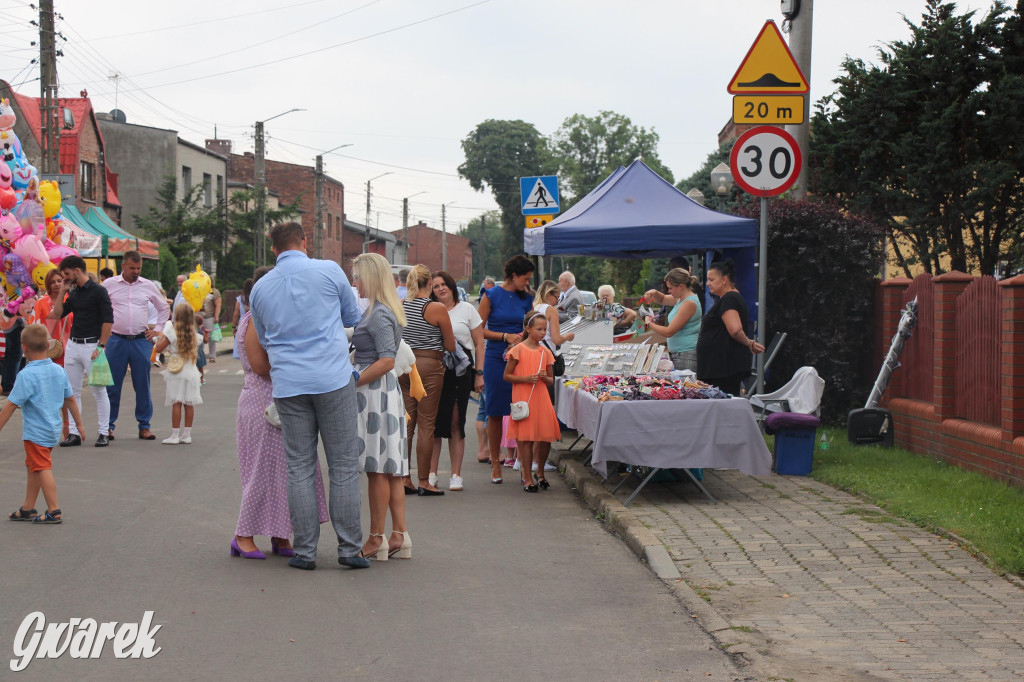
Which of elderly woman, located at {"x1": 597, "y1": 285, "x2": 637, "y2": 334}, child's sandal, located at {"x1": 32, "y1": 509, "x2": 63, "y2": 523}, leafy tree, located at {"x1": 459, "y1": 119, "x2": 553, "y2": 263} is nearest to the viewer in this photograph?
child's sandal, located at {"x1": 32, "y1": 509, "x2": 63, "y2": 523}

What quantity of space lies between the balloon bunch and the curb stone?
9338mm

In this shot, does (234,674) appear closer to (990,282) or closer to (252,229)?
(990,282)

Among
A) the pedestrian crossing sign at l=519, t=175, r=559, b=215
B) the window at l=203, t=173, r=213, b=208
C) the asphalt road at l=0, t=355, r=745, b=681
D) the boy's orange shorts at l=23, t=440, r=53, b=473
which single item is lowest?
the asphalt road at l=0, t=355, r=745, b=681

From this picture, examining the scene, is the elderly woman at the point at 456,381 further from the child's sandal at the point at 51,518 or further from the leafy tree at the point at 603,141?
the leafy tree at the point at 603,141

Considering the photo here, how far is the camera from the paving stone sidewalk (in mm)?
4961

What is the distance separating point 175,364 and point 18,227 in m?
5.51

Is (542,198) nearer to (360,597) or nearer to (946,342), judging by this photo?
(946,342)

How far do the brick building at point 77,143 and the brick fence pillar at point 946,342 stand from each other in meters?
32.5

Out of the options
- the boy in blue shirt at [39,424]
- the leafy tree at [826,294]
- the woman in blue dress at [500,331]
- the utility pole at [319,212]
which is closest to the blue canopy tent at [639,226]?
the leafy tree at [826,294]

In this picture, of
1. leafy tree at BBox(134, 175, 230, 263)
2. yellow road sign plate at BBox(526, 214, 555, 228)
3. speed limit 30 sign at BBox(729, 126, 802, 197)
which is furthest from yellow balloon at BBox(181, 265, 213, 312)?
speed limit 30 sign at BBox(729, 126, 802, 197)

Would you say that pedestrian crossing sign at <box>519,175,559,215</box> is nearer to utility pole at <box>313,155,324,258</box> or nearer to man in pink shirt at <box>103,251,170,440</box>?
man in pink shirt at <box>103,251,170,440</box>

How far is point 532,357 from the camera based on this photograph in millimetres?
9906

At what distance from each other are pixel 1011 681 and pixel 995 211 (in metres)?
12.4

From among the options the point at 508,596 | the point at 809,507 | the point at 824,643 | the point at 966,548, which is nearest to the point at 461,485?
the point at 809,507
